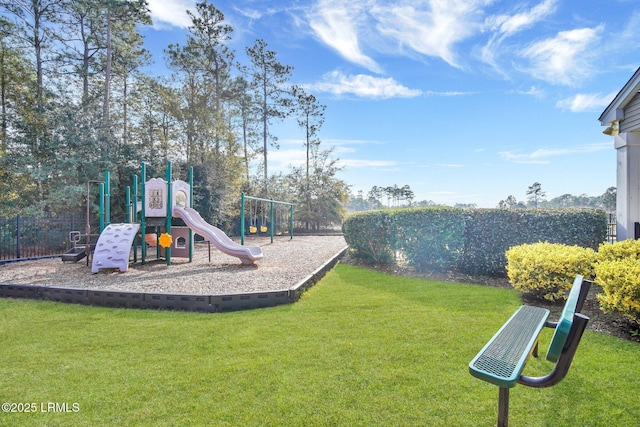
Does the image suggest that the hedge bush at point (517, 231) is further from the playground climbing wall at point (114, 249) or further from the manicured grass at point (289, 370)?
the playground climbing wall at point (114, 249)

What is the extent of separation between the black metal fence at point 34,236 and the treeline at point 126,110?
3.80 ft

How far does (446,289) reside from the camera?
562cm

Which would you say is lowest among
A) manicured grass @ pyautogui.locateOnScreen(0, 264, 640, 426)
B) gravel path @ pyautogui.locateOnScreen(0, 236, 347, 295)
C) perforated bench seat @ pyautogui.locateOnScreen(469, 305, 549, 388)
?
manicured grass @ pyautogui.locateOnScreen(0, 264, 640, 426)

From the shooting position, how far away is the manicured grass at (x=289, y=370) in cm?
215

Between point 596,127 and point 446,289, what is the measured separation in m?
5.74

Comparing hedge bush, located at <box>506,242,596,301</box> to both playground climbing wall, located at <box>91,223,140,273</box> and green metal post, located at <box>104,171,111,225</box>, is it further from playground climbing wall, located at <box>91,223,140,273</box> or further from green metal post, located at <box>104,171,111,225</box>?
green metal post, located at <box>104,171,111,225</box>

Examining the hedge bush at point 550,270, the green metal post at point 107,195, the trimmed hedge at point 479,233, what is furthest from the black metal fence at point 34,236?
the hedge bush at point 550,270

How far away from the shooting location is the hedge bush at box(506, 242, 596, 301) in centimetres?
467

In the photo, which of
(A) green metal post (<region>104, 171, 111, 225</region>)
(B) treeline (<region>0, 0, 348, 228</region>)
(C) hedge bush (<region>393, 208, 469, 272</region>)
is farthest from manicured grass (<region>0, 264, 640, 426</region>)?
(B) treeline (<region>0, 0, 348, 228</region>)

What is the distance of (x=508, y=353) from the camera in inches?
79.4

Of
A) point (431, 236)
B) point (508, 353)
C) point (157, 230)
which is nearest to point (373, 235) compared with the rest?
point (431, 236)

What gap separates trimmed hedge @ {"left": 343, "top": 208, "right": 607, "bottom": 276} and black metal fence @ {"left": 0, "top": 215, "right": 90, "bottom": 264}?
35.3 feet

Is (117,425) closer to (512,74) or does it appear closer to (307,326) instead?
(307,326)

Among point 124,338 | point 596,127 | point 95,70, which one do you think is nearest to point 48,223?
point 95,70
